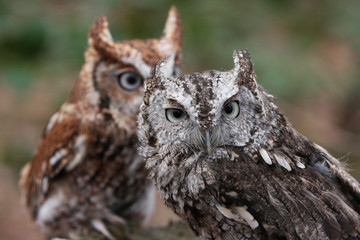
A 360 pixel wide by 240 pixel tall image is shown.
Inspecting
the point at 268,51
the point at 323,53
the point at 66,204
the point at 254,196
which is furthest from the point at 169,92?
the point at 323,53

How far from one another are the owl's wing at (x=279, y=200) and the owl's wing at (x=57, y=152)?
147cm

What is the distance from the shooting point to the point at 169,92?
6.40ft

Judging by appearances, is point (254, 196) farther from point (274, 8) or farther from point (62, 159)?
point (274, 8)

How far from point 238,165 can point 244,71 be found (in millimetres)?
360

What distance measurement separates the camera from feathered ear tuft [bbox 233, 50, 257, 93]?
197 centimetres

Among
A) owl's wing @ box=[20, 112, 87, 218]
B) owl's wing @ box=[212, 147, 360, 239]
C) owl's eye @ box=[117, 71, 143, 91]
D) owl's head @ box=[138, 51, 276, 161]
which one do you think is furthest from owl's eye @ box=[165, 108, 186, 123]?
owl's wing @ box=[20, 112, 87, 218]

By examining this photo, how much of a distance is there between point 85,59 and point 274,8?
1.49m

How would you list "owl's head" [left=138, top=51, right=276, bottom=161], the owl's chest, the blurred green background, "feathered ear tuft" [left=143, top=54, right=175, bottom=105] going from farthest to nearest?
the owl's chest < the blurred green background < "feathered ear tuft" [left=143, top=54, right=175, bottom=105] < "owl's head" [left=138, top=51, right=276, bottom=161]

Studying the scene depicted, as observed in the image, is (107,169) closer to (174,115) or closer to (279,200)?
(174,115)

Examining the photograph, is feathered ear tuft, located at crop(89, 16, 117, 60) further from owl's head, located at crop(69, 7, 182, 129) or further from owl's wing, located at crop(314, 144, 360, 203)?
owl's wing, located at crop(314, 144, 360, 203)

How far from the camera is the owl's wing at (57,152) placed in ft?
10.6

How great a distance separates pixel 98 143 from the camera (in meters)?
3.23

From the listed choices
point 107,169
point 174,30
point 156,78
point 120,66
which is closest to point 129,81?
point 120,66

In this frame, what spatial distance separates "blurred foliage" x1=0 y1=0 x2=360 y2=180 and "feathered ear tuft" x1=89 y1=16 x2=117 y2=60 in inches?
4.8
